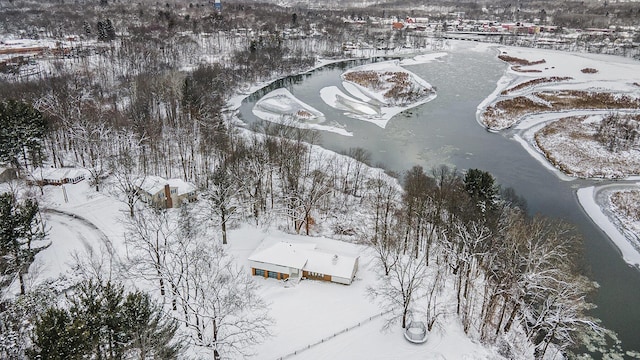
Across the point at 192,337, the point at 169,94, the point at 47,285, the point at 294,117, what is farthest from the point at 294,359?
the point at 169,94

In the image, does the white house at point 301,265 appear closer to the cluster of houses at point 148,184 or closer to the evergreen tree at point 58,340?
the cluster of houses at point 148,184

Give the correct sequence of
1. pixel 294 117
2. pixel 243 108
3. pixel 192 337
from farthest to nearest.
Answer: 1. pixel 243 108
2. pixel 294 117
3. pixel 192 337

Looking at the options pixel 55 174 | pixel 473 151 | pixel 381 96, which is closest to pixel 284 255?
pixel 55 174

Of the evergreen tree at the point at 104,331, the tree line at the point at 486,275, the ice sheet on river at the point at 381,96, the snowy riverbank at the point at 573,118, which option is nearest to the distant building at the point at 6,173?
the evergreen tree at the point at 104,331

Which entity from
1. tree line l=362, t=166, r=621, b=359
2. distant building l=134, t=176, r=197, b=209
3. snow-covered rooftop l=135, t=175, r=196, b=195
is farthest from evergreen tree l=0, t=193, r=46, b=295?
tree line l=362, t=166, r=621, b=359

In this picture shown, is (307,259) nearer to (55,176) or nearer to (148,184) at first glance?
(148,184)

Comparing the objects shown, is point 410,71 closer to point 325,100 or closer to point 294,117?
point 325,100
